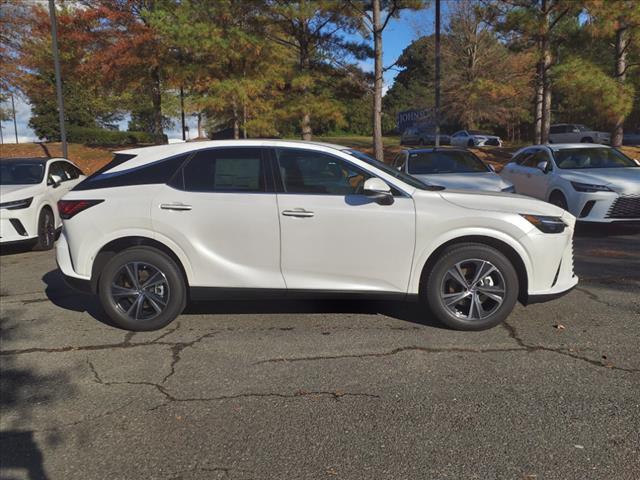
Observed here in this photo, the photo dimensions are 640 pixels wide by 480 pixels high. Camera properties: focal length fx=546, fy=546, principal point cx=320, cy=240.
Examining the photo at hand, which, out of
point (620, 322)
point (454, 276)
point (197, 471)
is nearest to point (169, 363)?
point (197, 471)

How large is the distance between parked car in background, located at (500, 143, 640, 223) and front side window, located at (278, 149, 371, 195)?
18.9 feet

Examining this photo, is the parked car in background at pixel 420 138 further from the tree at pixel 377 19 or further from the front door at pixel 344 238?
the front door at pixel 344 238

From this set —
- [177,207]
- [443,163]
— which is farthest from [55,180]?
[443,163]

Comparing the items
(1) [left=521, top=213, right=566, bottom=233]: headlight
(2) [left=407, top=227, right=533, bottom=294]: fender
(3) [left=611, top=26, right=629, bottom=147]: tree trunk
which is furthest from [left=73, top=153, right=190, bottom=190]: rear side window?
(3) [left=611, top=26, right=629, bottom=147]: tree trunk

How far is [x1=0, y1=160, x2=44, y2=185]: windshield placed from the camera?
30.1 ft

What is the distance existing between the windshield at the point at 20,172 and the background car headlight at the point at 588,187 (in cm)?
902

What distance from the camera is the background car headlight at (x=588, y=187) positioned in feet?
28.9

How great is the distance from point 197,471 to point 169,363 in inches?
59.0

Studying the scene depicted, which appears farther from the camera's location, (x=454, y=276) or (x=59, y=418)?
(x=454, y=276)

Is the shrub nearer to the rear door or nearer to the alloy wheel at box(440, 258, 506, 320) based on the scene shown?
the rear door

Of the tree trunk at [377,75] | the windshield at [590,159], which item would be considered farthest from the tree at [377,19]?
the windshield at [590,159]

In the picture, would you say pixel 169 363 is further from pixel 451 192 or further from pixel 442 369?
pixel 451 192

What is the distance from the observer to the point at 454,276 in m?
4.60

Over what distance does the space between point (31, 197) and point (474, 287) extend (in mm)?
7076
